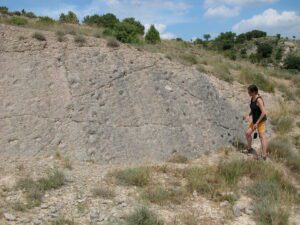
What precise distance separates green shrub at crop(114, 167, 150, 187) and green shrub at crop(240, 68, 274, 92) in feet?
24.4

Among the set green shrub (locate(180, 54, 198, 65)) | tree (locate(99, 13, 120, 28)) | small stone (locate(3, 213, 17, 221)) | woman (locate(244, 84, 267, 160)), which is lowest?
small stone (locate(3, 213, 17, 221))

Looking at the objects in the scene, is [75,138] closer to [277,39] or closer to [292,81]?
[292,81]

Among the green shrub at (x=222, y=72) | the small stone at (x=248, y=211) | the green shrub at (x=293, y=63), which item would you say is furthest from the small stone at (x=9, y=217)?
the green shrub at (x=293, y=63)

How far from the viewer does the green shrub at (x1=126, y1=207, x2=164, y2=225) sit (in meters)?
6.41

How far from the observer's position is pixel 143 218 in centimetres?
648

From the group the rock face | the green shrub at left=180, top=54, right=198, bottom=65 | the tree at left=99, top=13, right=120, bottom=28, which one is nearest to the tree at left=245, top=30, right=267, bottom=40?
the tree at left=99, top=13, right=120, bottom=28

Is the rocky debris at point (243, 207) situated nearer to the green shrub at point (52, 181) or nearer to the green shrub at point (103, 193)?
the green shrub at point (103, 193)

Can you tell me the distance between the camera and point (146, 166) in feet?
27.9

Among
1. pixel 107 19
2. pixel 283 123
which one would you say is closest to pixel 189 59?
pixel 283 123

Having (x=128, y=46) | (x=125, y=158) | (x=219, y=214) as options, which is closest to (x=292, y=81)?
(x=128, y=46)

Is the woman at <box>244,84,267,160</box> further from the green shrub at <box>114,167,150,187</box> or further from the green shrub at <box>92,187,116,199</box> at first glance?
the green shrub at <box>92,187,116,199</box>

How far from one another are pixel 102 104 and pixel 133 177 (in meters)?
2.89

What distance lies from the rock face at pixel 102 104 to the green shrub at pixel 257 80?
96.8 inches

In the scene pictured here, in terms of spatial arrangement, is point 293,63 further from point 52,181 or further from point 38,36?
point 52,181
